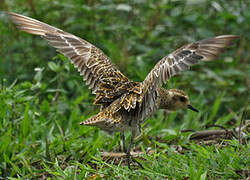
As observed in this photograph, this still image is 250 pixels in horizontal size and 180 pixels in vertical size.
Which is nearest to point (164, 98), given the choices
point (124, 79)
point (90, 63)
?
point (124, 79)

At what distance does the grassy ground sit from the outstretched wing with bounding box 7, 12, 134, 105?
0.75m

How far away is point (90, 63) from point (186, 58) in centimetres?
135

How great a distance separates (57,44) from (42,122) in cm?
138

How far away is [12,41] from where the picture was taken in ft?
25.6

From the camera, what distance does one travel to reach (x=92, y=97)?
657 centimetres

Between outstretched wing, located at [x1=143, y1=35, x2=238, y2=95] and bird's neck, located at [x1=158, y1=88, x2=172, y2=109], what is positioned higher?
outstretched wing, located at [x1=143, y1=35, x2=238, y2=95]

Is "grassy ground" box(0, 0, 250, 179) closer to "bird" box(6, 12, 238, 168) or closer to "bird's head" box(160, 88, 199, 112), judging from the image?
"bird's head" box(160, 88, 199, 112)

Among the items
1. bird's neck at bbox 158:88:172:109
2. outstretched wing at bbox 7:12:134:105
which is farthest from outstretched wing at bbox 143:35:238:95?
bird's neck at bbox 158:88:172:109

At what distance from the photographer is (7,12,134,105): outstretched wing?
501 centimetres

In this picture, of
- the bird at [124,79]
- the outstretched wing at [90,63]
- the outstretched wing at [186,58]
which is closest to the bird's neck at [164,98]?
the bird at [124,79]

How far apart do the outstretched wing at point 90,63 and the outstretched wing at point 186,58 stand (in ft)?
2.32

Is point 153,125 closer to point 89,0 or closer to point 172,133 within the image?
point 172,133

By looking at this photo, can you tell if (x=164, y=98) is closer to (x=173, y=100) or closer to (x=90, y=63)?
(x=173, y=100)

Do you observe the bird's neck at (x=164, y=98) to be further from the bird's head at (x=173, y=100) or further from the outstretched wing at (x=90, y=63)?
the outstretched wing at (x=90, y=63)
